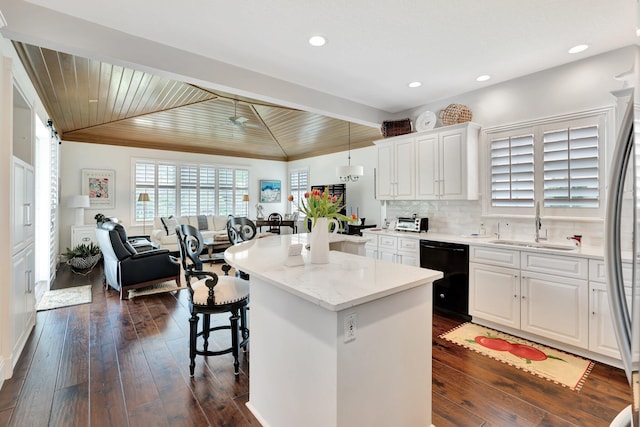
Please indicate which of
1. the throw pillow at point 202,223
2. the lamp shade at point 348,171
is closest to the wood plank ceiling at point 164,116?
the lamp shade at point 348,171

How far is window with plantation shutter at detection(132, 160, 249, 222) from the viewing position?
26.5ft

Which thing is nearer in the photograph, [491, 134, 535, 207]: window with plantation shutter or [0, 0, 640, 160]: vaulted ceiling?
[0, 0, 640, 160]: vaulted ceiling

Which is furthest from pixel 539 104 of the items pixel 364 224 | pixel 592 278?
pixel 364 224

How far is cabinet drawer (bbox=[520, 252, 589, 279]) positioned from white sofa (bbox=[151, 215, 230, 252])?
21.5ft

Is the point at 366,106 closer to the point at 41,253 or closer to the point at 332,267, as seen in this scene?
the point at 332,267

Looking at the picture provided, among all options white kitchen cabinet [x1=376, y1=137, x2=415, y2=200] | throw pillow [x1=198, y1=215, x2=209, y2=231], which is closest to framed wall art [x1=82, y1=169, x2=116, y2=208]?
throw pillow [x1=198, y1=215, x2=209, y2=231]

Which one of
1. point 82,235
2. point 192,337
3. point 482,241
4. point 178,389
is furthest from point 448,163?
point 82,235

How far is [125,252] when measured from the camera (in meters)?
4.36

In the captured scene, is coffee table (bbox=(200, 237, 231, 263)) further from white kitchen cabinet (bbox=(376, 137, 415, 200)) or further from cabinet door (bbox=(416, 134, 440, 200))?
cabinet door (bbox=(416, 134, 440, 200))

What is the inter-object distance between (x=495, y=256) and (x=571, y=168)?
1.18 m

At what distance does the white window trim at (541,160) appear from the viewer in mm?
3000

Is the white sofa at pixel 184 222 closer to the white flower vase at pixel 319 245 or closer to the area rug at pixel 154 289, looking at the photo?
the area rug at pixel 154 289

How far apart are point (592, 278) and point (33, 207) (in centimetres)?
538

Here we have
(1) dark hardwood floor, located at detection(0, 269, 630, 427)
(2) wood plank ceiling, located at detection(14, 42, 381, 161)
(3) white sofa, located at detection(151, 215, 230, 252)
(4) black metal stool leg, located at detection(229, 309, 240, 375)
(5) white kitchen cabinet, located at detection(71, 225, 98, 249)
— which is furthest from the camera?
(3) white sofa, located at detection(151, 215, 230, 252)
